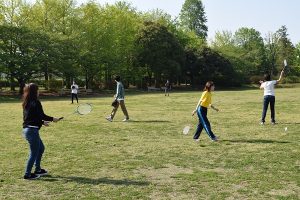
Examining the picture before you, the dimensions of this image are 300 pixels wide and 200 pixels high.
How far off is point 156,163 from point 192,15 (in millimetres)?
96562

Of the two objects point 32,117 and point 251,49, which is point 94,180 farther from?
point 251,49

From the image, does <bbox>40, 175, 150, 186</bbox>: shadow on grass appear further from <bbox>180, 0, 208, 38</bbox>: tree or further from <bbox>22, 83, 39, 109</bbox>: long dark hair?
<bbox>180, 0, 208, 38</bbox>: tree

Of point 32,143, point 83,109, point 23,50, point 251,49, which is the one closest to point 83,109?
point 83,109

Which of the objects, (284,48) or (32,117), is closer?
(32,117)

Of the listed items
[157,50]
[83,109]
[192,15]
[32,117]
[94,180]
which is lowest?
[94,180]

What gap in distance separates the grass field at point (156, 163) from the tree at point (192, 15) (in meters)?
89.4

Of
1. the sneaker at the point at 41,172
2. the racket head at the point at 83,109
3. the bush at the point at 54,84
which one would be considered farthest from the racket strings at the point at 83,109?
the bush at the point at 54,84

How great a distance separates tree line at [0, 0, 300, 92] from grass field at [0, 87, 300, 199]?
3325 centimetres

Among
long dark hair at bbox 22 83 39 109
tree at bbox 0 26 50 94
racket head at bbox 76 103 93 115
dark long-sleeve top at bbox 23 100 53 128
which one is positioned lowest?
racket head at bbox 76 103 93 115

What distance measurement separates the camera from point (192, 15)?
103438mm

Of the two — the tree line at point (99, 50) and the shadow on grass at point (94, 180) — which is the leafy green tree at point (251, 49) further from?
the shadow on grass at point (94, 180)

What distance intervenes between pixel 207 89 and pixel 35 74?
138 feet

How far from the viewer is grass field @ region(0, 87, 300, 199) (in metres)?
7.71

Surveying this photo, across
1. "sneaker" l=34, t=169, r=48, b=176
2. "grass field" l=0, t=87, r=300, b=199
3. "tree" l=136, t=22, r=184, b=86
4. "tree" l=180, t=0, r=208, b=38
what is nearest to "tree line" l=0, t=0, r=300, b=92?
→ "tree" l=136, t=22, r=184, b=86
